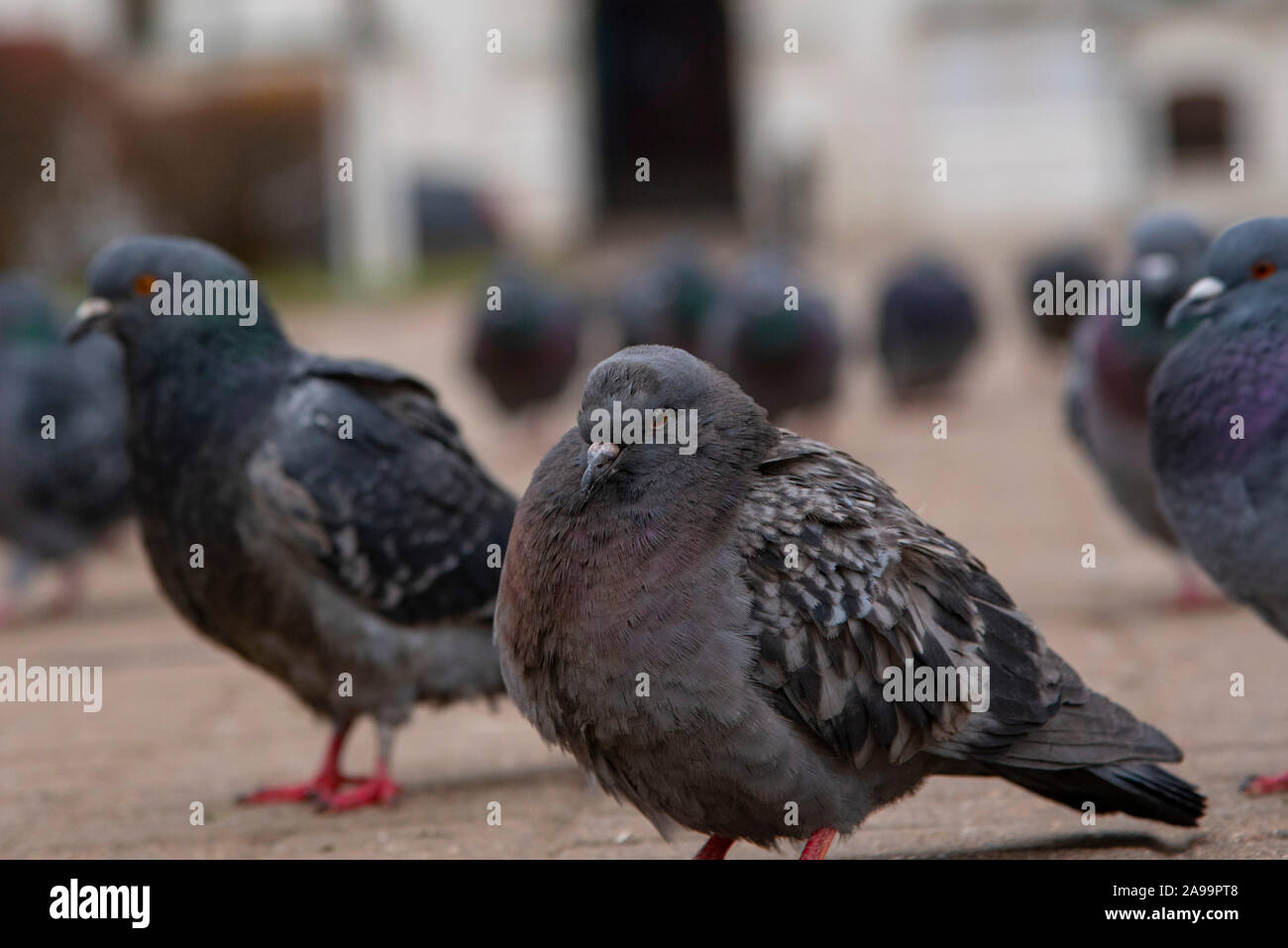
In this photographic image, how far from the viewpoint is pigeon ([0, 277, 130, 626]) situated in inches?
342

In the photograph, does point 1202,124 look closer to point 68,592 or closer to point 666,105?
point 666,105

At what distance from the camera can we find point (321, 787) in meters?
5.21

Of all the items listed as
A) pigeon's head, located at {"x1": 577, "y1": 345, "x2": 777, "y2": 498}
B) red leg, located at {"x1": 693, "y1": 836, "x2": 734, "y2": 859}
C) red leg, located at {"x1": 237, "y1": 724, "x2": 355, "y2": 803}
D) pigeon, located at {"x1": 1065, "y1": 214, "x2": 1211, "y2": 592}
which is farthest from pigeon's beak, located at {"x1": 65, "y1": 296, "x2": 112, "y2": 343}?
pigeon, located at {"x1": 1065, "y1": 214, "x2": 1211, "y2": 592}

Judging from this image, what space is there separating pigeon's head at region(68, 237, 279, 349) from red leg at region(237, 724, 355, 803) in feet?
3.91

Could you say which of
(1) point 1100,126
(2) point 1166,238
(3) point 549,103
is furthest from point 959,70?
(2) point 1166,238

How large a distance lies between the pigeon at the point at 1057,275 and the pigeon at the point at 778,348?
245 cm

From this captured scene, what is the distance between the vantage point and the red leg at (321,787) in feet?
17.1

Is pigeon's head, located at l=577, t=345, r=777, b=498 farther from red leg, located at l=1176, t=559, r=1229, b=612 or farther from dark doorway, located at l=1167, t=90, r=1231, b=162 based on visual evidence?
dark doorway, located at l=1167, t=90, r=1231, b=162

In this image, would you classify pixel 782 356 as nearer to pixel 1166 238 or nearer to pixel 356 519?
pixel 1166 238

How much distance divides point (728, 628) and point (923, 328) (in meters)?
10.3

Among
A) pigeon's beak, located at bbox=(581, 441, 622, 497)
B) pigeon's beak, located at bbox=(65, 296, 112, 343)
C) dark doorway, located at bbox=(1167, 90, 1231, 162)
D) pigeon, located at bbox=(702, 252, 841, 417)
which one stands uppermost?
dark doorway, located at bbox=(1167, 90, 1231, 162)

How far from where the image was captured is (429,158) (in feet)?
91.8

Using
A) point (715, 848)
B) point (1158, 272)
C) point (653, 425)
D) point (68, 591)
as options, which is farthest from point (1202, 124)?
point (653, 425)

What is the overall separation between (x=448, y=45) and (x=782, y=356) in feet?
59.9
